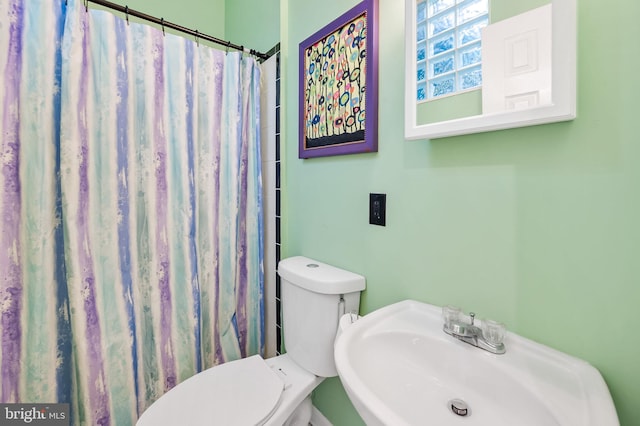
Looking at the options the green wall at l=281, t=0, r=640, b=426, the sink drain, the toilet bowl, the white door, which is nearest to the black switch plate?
the green wall at l=281, t=0, r=640, b=426

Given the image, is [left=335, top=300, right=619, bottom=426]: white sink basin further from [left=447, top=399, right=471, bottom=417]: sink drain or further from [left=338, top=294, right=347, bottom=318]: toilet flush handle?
[left=338, top=294, right=347, bottom=318]: toilet flush handle

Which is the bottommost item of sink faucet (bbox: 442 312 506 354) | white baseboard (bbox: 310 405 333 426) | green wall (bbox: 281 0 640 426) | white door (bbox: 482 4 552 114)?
white baseboard (bbox: 310 405 333 426)

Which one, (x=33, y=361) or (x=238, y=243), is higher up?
(x=238, y=243)

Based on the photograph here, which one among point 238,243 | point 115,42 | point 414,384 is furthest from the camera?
point 238,243

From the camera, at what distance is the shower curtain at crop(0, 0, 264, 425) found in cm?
103

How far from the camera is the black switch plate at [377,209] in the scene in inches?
40.9

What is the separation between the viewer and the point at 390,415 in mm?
493

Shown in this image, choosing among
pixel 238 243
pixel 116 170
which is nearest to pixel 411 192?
pixel 238 243

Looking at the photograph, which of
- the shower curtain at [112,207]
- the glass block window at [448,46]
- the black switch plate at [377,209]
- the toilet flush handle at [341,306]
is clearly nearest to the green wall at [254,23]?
the shower curtain at [112,207]

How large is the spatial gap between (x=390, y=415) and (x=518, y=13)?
0.89m

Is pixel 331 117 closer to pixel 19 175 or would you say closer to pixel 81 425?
pixel 19 175

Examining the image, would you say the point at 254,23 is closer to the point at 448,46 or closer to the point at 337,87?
the point at 337,87

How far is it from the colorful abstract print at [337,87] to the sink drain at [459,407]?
815 mm

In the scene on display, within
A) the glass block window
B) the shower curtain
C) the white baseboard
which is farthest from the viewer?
the white baseboard
